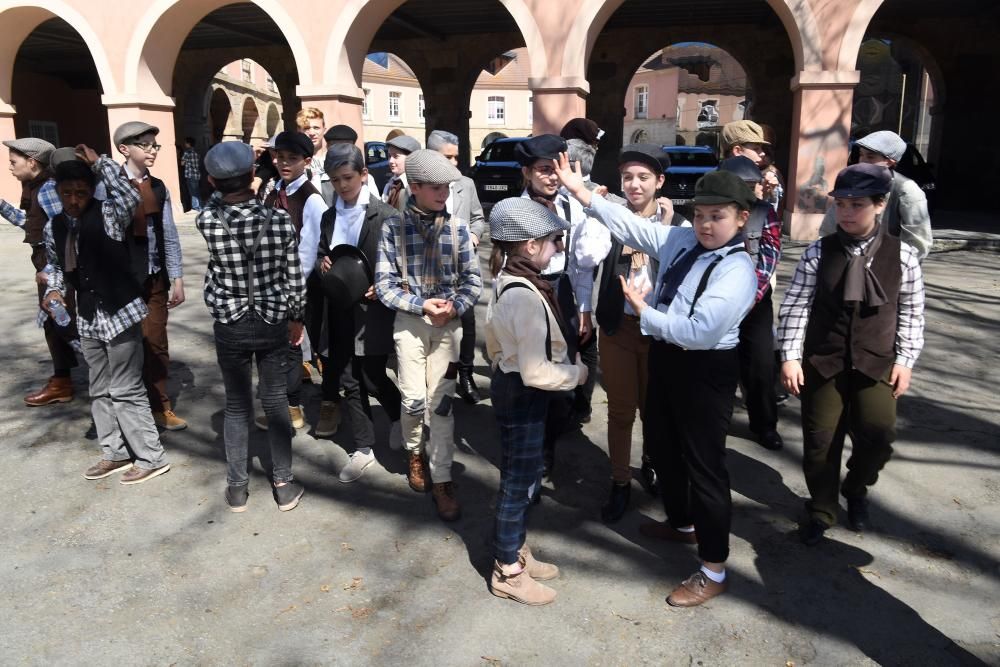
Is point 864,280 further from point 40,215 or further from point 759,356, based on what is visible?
point 40,215

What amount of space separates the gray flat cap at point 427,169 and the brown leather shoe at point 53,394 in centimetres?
339

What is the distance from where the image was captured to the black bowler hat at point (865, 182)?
2.96 metres

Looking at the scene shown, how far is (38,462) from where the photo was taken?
433 cm

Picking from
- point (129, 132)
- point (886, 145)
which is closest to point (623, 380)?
point (886, 145)

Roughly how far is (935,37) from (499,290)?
18660 millimetres

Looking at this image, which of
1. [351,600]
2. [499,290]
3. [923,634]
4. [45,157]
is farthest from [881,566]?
[45,157]

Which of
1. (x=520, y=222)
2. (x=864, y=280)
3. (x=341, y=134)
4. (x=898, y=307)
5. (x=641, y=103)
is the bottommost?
(x=898, y=307)

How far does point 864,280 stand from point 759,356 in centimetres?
116

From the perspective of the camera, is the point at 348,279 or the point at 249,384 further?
the point at 348,279

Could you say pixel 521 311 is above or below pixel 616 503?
above

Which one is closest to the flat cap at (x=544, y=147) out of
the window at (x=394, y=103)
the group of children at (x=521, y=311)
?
the group of children at (x=521, y=311)

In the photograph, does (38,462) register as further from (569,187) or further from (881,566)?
(881,566)

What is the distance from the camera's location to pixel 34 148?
15.3 feet

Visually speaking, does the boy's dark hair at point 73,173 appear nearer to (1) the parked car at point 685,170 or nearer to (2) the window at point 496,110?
(1) the parked car at point 685,170
